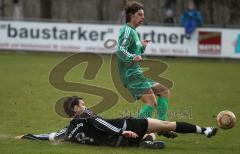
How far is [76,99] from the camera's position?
10.3 meters

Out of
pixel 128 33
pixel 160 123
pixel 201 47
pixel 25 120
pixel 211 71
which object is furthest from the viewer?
pixel 201 47

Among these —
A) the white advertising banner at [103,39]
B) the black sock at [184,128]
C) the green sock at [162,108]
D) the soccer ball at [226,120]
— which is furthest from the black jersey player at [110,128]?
the white advertising banner at [103,39]

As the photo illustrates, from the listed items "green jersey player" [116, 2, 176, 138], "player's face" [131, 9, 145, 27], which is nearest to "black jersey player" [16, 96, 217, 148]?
"green jersey player" [116, 2, 176, 138]

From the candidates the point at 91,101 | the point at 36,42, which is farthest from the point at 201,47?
the point at 91,101

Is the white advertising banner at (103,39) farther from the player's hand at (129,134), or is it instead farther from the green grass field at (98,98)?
the player's hand at (129,134)

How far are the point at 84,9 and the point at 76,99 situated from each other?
39227 mm

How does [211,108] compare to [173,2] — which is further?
[173,2]

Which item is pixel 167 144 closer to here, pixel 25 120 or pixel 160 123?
pixel 160 123

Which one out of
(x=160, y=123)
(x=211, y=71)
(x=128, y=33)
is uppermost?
(x=128, y=33)

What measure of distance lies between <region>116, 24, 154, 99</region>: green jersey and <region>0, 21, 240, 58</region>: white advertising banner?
701 inches

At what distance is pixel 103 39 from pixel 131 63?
18301 millimetres

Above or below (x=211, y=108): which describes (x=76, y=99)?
above

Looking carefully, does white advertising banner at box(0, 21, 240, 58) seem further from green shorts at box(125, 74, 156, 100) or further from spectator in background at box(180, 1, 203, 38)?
green shorts at box(125, 74, 156, 100)

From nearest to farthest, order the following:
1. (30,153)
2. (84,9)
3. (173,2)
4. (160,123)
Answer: (30,153)
(160,123)
(173,2)
(84,9)
